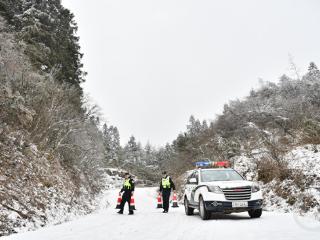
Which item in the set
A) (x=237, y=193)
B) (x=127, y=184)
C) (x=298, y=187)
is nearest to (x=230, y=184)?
(x=237, y=193)

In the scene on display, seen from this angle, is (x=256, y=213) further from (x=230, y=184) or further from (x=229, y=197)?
(x=230, y=184)

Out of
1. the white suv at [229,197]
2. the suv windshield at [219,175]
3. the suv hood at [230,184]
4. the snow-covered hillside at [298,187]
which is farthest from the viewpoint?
the snow-covered hillside at [298,187]

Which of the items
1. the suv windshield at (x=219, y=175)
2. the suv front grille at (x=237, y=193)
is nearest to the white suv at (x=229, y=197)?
the suv front grille at (x=237, y=193)

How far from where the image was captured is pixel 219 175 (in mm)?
12844

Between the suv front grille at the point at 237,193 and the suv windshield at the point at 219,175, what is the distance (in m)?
1.24

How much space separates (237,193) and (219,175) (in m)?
1.71

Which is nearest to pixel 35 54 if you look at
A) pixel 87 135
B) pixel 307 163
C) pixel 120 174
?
pixel 87 135

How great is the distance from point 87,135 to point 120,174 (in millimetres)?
77523

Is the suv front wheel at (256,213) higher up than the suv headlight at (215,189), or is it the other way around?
the suv headlight at (215,189)

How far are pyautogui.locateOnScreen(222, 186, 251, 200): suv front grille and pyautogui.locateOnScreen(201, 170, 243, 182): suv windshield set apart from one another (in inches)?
48.7

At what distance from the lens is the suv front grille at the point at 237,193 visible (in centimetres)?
1116

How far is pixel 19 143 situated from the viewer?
15391 mm

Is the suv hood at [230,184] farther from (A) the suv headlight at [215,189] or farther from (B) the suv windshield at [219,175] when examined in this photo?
(B) the suv windshield at [219,175]

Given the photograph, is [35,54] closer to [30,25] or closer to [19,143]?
[30,25]
